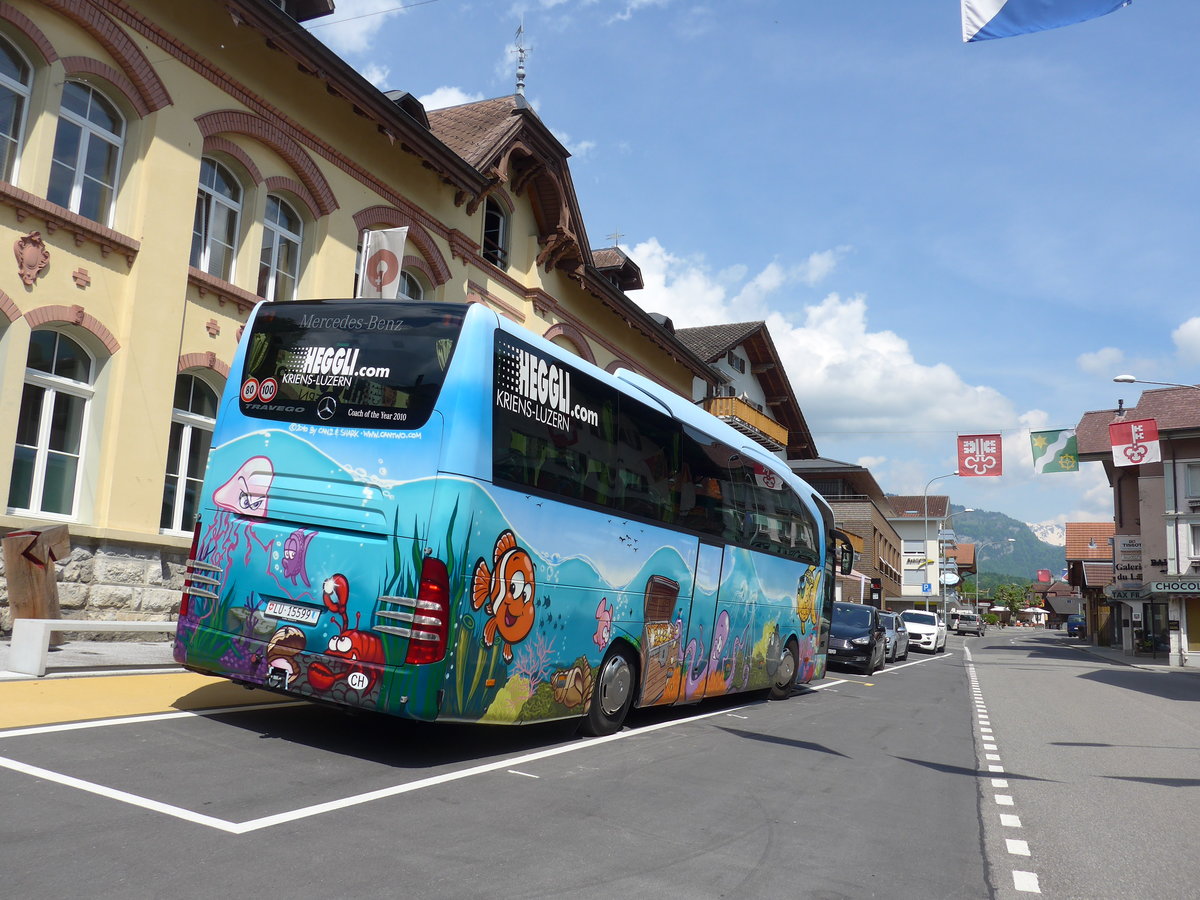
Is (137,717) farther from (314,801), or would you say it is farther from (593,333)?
(593,333)

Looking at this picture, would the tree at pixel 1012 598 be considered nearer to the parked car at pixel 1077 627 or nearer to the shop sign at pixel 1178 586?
the parked car at pixel 1077 627

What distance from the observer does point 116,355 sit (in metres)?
13.5

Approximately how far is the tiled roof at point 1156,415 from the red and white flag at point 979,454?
7748 mm

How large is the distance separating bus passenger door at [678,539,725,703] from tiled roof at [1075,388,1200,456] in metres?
30.9

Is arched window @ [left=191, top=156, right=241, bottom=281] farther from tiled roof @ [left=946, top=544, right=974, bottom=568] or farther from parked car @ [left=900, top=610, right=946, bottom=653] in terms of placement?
tiled roof @ [left=946, top=544, right=974, bottom=568]

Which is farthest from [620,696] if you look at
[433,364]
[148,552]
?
[148,552]

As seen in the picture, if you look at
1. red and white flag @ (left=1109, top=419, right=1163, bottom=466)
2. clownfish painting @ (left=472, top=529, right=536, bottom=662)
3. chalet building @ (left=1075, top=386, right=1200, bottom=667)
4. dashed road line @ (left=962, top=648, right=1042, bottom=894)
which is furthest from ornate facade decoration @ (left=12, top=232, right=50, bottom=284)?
chalet building @ (left=1075, top=386, right=1200, bottom=667)

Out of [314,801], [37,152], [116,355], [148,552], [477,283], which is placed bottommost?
[314,801]

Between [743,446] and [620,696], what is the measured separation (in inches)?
168

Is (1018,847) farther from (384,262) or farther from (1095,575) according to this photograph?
(1095,575)

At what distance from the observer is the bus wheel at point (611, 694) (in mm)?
9141

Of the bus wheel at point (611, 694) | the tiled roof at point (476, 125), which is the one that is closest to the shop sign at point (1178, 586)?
the tiled roof at point (476, 125)

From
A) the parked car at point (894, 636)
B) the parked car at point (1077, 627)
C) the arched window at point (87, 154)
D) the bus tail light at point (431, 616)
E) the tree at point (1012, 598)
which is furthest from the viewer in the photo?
the tree at point (1012, 598)

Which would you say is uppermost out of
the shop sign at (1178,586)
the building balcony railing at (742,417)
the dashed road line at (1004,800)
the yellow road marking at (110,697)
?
the building balcony railing at (742,417)
